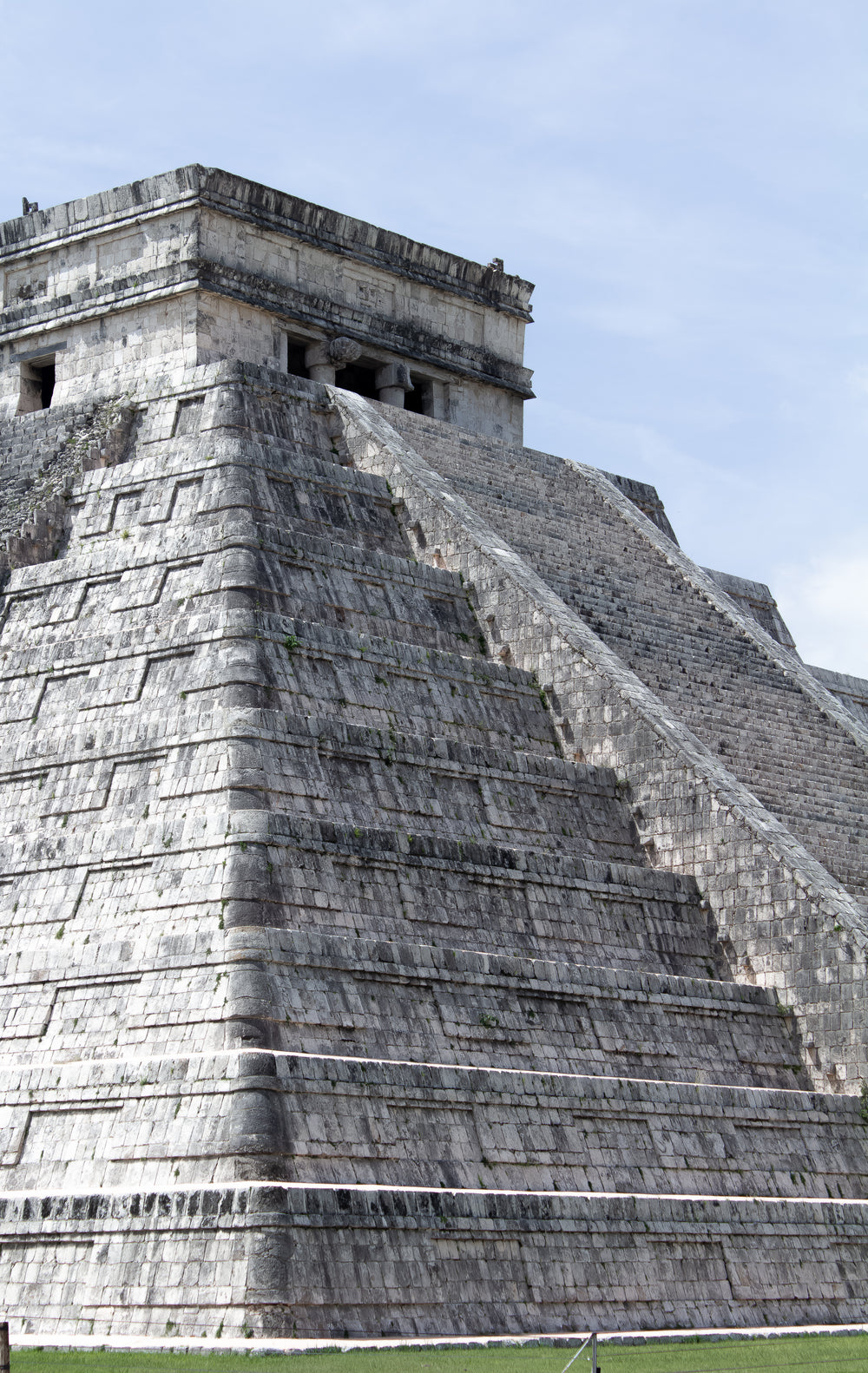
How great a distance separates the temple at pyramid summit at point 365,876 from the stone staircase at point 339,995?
3cm

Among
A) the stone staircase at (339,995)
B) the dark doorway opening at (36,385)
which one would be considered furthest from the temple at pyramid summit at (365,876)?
the dark doorway opening at (36,385)

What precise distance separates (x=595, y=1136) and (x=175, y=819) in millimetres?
3702

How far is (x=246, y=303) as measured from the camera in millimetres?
23266

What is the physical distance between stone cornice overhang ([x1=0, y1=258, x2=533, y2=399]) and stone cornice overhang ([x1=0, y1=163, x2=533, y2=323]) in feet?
2.22

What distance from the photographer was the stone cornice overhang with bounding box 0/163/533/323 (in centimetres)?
2317

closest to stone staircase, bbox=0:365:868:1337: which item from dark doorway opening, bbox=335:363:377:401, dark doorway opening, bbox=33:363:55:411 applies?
dark doorway opening, bbox=33:363:55:411

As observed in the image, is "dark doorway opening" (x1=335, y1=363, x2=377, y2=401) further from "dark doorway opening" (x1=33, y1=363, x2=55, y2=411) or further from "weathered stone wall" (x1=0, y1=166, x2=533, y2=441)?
"dark doorway opening" (x1=33, y1=363, x2=55, y2=411)

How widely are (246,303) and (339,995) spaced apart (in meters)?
11.6

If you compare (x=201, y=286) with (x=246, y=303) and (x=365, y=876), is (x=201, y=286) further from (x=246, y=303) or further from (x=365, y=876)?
(x=365, y=876)

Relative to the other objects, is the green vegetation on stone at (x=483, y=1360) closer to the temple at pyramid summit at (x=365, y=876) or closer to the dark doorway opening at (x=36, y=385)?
the temple at pyramid summit at (x=365, y=876)

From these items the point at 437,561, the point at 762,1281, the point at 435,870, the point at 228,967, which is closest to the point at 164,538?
the point at 437,561

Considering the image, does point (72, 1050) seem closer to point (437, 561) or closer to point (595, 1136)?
point (595, 1136)

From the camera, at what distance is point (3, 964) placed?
15.1 meters

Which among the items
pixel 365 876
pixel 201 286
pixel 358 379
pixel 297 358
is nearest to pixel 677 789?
pixel 365 876
